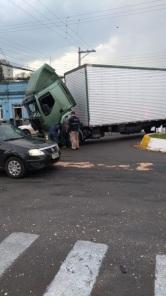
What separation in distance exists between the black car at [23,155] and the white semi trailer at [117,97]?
8.24m

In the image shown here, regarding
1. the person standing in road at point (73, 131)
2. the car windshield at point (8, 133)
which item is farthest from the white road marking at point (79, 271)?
the person standing in road at point (73, 131)

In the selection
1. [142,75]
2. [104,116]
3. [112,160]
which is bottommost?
[112,160]

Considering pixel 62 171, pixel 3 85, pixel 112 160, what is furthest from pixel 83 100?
pixel 3 85

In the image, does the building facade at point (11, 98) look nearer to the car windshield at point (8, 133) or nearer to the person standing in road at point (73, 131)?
the person standing in road at point (73, 131)

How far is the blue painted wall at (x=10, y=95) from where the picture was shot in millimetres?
42312

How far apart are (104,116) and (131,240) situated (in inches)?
565

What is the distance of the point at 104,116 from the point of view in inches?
767

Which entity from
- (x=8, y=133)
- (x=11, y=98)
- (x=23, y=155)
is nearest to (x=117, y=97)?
(x=8, y=133)

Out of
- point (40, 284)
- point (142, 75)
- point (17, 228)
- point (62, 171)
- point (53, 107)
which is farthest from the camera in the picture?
point (142, 75)

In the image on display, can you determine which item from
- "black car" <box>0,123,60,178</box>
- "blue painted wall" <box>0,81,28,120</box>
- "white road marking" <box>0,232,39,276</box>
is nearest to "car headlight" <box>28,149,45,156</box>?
"black car" <box>0,123,60,178</box>

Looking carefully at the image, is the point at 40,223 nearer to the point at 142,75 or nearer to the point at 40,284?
the point at 40,284

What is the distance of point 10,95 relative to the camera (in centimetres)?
4275

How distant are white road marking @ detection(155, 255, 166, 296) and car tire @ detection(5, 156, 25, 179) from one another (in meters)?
6.16

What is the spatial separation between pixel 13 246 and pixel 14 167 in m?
5.21
